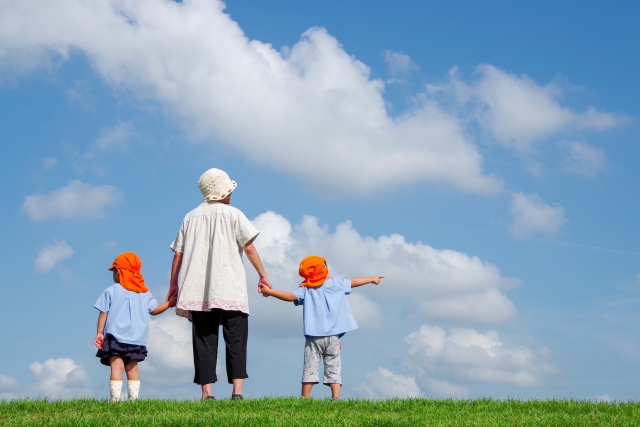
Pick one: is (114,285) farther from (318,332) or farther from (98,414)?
(318,332)

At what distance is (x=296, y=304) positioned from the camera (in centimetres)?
1154

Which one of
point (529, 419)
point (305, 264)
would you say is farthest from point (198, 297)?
A: point (529, 419)

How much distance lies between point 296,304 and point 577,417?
4408 millimetres

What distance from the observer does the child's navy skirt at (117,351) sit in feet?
34.6

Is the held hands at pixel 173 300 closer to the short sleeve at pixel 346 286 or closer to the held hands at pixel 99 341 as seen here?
the held hands at pixel 99 341

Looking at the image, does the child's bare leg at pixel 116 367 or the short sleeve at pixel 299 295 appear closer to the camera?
the child's bare leg at pixel 116 367

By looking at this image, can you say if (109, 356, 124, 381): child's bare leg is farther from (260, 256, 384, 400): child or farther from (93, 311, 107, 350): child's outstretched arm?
(260, 256, 384, 400): child

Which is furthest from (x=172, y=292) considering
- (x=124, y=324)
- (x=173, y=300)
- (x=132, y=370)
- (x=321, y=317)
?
(x=321, y=317)

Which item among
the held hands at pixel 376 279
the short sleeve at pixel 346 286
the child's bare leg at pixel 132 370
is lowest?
the child's bare leg at pixel 132 370

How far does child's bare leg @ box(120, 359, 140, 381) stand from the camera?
10.7 metres

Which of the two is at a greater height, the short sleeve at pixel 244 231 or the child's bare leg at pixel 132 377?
the short sleeve at pixel 244 231

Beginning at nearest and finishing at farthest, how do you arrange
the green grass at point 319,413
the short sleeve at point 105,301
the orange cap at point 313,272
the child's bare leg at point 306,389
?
1. the green grass at point 319,413
2. the short sleeve at point 105,301
3. the child's bare leg at point 306,389
4. the orange cap at point 313,272

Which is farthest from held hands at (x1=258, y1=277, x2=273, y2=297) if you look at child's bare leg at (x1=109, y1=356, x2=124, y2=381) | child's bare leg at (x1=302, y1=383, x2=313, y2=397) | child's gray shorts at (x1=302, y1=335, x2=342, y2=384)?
child's bare leg at (x1=109, y1=356, x2=124, y2=381)

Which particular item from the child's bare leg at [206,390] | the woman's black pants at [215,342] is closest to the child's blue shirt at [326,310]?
the woman's black pants at [215,342]
